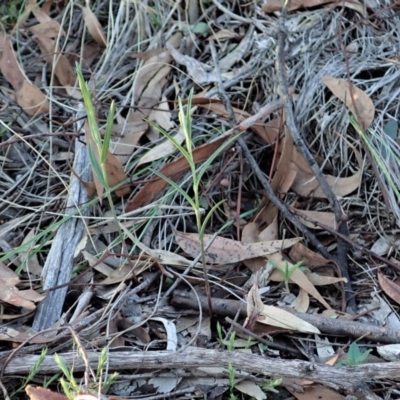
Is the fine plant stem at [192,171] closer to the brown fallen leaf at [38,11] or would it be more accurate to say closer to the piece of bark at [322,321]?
the piece of bark at [322,321]

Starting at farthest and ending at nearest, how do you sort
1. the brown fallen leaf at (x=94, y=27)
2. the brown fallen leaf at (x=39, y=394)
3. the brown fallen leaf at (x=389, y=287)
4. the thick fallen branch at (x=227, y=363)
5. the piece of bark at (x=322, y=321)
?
the brown fallen leaf at (x=94, y=27)
the brown fallen leaf at (x=389, y=287)
the piece of bark at (x=322, y=321)
the thick fallen branch at (x=227, y=363)
the brown fallen leaf at (x=39, y=394)

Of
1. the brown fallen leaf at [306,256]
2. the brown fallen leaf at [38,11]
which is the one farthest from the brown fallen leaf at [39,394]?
the brown fallen leaf at [38,11]

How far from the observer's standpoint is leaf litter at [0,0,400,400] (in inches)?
62.3

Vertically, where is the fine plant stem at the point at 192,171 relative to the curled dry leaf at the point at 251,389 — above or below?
above

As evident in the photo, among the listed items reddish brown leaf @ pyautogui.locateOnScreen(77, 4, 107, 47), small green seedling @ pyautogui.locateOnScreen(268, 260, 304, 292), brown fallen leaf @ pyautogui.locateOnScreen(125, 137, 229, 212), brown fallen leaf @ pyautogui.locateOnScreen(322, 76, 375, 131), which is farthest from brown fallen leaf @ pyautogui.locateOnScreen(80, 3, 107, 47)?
small green seedling @ pyautogui.locateOnScreen(268, 260, 304, 292)

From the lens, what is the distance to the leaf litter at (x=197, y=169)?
1582 millimetres

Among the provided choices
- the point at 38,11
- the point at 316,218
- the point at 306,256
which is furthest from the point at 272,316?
the point at 38,11

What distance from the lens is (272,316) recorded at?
156 centimetres

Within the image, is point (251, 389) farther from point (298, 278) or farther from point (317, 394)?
point (298, 278)

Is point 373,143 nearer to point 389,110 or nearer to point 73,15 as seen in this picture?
point 389,110

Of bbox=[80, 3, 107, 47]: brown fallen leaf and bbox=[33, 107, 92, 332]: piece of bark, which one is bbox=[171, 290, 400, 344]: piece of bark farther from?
bbox=[80, 3, 107, 47]: brown fallen leaf

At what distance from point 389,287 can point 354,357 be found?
0.27 m

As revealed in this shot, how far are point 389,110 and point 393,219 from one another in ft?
1.15

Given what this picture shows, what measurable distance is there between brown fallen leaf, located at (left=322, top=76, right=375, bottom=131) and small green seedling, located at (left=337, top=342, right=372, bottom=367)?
26.2 inches
